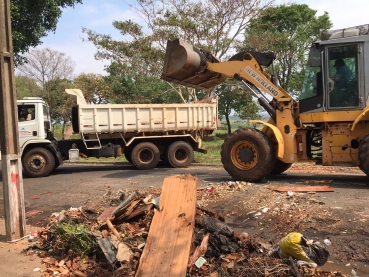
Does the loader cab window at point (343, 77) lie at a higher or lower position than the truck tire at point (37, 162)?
higher

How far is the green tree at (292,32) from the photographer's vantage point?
2306 centimetres

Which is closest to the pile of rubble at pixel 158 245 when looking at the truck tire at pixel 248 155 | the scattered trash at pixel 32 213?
the scattered trash at pixel 32 213

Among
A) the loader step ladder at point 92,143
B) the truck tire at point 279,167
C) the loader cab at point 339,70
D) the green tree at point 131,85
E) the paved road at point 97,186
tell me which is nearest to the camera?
the paved road at point 97,186

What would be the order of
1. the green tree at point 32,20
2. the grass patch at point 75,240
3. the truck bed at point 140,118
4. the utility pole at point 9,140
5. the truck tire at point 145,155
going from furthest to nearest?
the truck tire at point 145,155 < the truck bed at point 140,118 < the green tree at point 32,20 < the utility pole at point 9,140 < the grass patch at point 75,240

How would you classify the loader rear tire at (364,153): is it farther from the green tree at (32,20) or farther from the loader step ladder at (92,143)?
the green tree at (32,20)

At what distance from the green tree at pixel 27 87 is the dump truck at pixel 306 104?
92.0 ft

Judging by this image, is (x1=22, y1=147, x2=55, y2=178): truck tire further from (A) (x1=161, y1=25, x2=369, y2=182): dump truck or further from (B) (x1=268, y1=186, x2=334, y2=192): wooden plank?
(B) (x1=268, y1=186, x2=334, y2=192): wooden plank

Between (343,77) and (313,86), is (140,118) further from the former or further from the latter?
(343,77)

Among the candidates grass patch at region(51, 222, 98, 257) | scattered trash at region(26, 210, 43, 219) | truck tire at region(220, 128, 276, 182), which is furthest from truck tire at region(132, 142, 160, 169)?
grass patch at region(51, 222, 98, 257)

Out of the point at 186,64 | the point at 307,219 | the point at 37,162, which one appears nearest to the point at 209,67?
the point at 186,64

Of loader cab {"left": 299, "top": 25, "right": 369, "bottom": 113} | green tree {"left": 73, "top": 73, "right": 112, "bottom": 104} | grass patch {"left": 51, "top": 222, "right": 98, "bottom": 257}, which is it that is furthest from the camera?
green tree {"left": 73, "top": 73, "right": 112, "bottom": 104}

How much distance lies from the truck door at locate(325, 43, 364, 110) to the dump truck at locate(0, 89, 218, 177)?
661 centimetres

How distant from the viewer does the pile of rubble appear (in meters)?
4.32

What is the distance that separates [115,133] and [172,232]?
8874 millimetres
